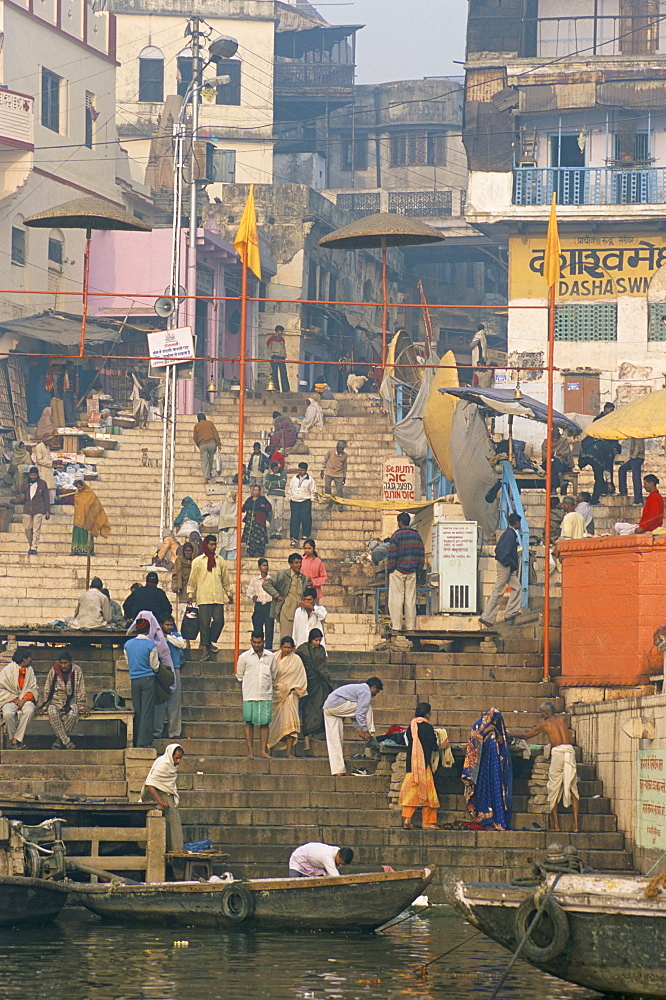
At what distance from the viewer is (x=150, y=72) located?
174 feet

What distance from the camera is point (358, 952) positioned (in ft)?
39.1

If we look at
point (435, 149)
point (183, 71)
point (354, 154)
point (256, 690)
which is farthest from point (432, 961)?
point (354, 154)

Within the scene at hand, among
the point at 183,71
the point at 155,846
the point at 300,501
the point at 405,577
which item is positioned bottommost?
the point at 155,846

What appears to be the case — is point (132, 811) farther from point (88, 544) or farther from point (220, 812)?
point (88, 544)

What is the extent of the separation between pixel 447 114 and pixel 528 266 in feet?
61.8

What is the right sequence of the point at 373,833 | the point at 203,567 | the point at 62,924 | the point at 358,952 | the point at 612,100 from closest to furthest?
the point at 358,952, the point at 62,924, the point at 373,833, the point at 203,567, the point at 612,100

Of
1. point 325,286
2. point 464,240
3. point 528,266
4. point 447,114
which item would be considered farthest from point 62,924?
point 447,114

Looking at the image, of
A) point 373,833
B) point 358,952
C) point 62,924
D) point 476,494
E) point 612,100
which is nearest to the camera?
point 358,952

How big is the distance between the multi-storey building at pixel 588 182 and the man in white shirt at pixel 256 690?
23.7 m

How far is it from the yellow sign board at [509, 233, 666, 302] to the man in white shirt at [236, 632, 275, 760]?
24.8 meters

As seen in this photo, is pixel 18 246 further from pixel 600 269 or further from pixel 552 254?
pixel 552 254

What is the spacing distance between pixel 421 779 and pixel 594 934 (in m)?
4.59

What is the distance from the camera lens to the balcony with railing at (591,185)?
39.2 metres

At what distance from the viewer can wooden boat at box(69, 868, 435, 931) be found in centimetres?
1237
